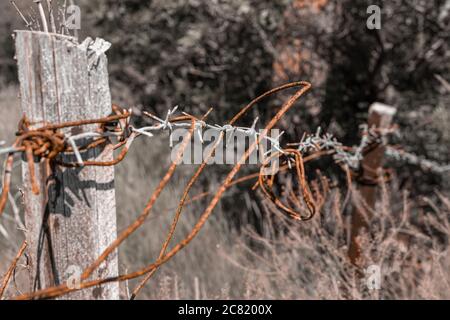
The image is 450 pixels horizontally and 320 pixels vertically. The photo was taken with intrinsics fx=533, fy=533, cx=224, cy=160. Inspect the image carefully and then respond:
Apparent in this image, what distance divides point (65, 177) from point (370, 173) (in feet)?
6.69

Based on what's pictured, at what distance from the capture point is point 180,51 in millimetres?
4441

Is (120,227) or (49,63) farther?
(120,227)

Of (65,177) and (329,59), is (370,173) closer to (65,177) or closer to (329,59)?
(329,59)

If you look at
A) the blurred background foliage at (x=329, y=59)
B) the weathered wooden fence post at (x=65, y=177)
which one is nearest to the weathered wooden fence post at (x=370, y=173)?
the blurred background foliage at (x=329, y=59)

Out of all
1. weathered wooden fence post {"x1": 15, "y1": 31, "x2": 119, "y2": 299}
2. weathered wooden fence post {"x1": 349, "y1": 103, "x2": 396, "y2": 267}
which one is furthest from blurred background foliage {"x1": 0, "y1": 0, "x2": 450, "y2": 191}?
weathered wooden fence post {"x1": 15, "y1": 31, "x2": 119, "y2": 299}

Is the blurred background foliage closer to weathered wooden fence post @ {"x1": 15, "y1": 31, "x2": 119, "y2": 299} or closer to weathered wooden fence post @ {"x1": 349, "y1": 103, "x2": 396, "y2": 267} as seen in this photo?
weathered wooden fence post @ {"x1": 349, "y1": 103, "x2": 396, "y2": 267}

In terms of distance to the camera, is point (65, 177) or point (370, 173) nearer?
point (65, 177)

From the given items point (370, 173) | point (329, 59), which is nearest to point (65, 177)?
point (370, 173)

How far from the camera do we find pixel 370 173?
281cm

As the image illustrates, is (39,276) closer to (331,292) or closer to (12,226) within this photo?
(331,292)

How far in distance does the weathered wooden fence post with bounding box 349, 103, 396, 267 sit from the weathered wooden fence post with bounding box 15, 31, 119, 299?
1.84m

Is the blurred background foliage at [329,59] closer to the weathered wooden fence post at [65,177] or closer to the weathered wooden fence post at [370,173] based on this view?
the weathered wooden fence post at [370,173]
